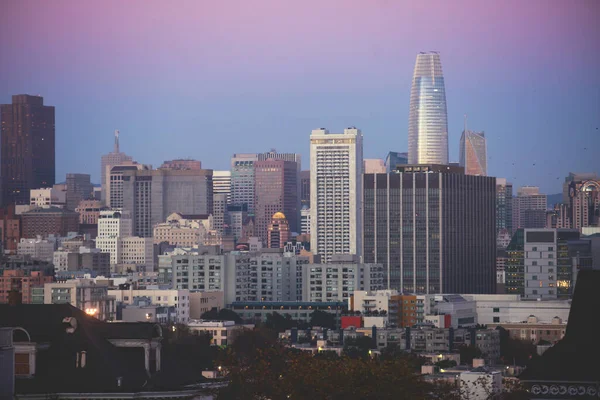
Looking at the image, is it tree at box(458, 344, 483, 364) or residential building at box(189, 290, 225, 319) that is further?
residential building at box(189, 290, 225, 319)

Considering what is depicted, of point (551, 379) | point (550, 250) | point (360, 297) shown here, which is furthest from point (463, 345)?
point (551, 379)

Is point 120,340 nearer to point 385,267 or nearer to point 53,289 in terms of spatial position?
point 53,289

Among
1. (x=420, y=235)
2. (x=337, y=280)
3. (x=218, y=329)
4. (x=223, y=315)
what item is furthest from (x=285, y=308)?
(x=420, y=235)

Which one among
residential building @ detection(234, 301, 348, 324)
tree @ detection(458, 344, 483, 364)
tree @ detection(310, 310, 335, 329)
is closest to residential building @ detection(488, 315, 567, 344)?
tree @ detection(310, 310, 335, 329)

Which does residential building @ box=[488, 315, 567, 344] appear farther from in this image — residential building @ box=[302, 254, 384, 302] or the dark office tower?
the dark office tower

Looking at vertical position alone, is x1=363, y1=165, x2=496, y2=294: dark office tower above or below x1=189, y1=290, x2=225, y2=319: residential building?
above

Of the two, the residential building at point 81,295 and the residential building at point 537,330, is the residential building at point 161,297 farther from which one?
the residential building at point 537,330

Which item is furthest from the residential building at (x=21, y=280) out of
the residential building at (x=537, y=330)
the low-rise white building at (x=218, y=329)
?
the residential building at (x=537, y=330)
